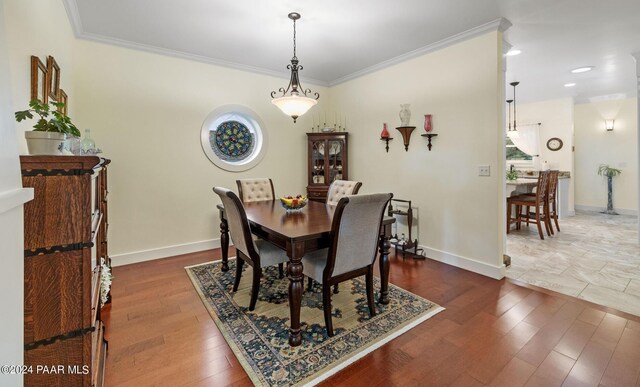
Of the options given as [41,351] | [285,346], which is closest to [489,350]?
[285,346]

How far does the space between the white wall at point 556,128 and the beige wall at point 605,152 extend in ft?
1.44

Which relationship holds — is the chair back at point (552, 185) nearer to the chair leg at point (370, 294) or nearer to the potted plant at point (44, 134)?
the chair leg at point (370, 294)

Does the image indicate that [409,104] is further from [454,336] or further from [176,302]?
[176,302]

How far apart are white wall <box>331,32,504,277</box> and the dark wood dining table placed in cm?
136

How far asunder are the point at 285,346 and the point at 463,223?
7.97 ft

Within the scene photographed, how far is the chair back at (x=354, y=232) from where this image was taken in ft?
6.12

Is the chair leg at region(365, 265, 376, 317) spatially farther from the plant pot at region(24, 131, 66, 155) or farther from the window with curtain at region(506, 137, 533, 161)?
the window with curtain at region(506, 137, 533, 161)

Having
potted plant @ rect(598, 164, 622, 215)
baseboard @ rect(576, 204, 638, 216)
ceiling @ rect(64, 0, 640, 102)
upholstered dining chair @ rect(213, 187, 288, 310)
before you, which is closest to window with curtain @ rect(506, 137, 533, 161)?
potted plant @ rect(598, 164, 622, 215)

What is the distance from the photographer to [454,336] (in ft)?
6.48

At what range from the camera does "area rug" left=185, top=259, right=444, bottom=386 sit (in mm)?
1678

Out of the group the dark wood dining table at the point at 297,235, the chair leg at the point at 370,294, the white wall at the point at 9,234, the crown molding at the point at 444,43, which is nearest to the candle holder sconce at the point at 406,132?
the crown molding at the point at 444,43

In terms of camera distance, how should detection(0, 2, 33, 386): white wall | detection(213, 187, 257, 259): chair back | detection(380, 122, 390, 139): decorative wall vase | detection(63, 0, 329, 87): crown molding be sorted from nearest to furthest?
detection(0, 2, 33, 386): white wall, detection(213, 187, 257, 259): chair back, detection(63, 0, 329, 87): crown molding, detection(380, 122, 390, 139): decorative wall vase

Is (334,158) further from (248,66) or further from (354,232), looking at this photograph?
(354,232)

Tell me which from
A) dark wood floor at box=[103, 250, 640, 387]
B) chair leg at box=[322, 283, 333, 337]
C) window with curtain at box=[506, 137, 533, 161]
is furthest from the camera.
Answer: window with curtain at box=[506, 137, 533, 161]
